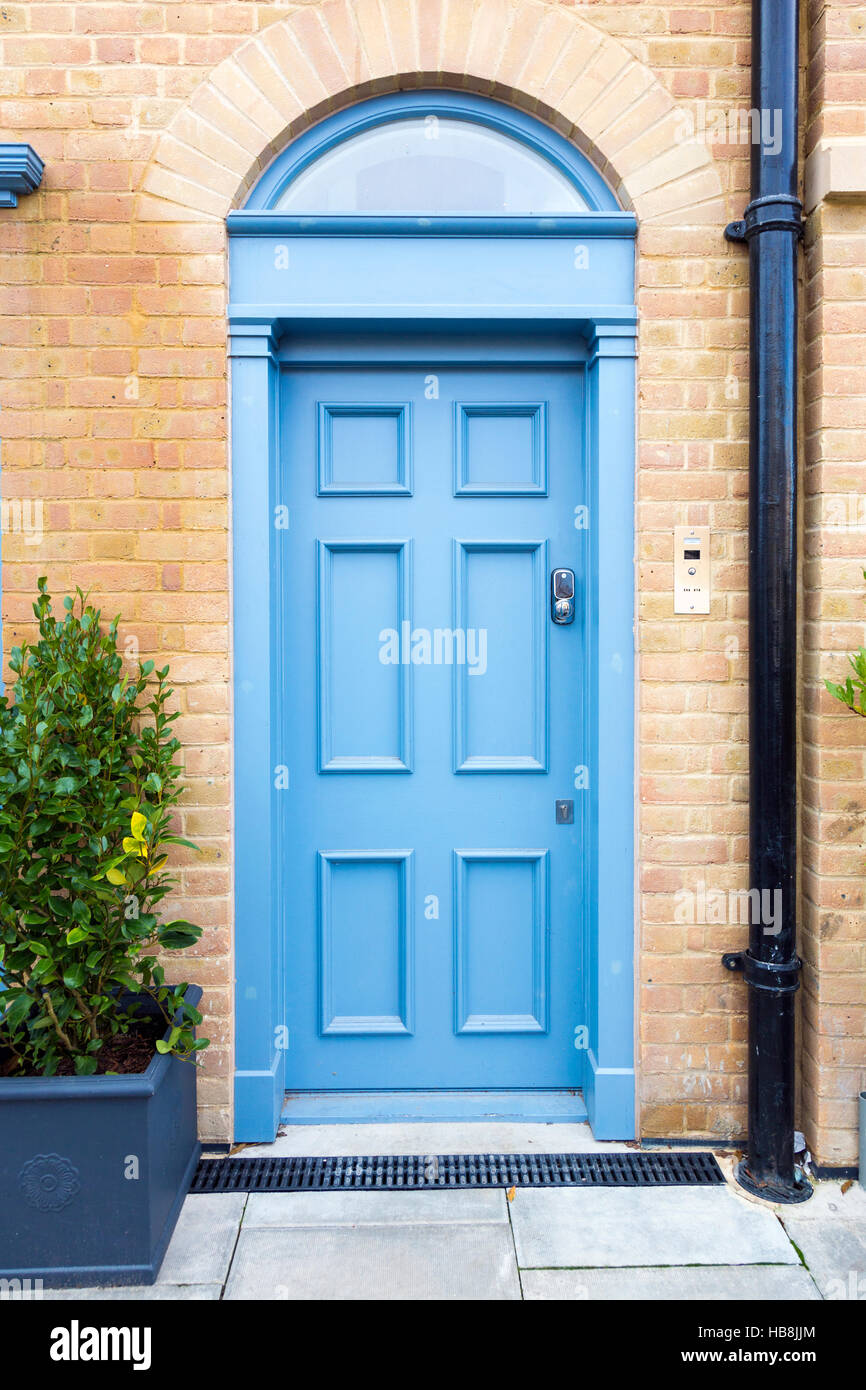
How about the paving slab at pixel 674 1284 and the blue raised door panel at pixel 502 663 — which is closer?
the paving slab at pixel 674 1284

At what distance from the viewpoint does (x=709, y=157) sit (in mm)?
2832

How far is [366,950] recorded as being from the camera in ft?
10.4

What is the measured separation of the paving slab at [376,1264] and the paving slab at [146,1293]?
6cm

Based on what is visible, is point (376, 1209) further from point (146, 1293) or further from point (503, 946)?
point (503, 946)

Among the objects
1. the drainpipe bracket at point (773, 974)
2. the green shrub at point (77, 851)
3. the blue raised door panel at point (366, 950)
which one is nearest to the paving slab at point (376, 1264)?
the green shrub at point (77, 851)

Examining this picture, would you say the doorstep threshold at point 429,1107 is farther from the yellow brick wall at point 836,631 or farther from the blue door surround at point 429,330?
the yellow brick wall at point 836,631

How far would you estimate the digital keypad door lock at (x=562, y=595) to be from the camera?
3.09 meters

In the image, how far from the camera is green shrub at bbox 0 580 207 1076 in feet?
7.89

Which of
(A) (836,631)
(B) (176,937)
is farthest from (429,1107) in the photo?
(A) (836,631)

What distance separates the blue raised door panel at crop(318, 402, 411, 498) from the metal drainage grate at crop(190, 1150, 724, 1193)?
2.16 metres

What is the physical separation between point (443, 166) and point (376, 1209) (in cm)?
320

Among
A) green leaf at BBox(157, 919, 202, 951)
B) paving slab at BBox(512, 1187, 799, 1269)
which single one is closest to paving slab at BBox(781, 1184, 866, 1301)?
paving slab at BBox(512, 1187, 799, 1269)

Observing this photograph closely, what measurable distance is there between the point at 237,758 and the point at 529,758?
0.98m

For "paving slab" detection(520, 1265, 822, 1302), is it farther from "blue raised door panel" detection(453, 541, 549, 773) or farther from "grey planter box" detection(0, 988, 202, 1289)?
"blue raised door panel" detection(453, 541, 549, 773)
